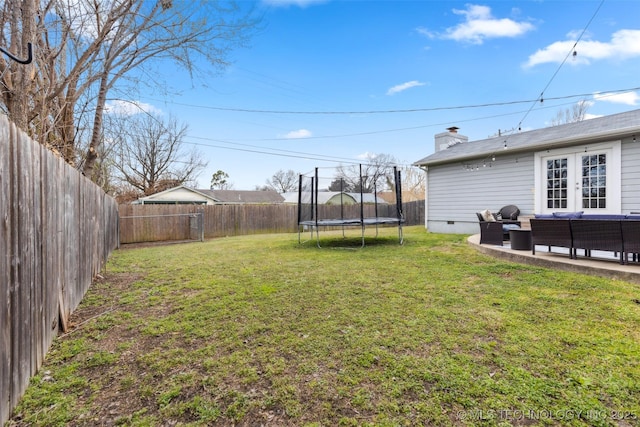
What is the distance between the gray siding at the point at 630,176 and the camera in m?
6.23

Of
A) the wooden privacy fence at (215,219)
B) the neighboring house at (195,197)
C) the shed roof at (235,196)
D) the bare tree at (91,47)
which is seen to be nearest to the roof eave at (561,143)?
the bare tree at (91,47)

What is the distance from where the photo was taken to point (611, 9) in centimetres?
608

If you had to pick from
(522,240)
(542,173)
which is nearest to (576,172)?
(542,173)

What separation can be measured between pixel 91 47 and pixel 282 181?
4083 centimetres

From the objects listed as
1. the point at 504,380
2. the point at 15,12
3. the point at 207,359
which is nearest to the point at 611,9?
the point at 504,380

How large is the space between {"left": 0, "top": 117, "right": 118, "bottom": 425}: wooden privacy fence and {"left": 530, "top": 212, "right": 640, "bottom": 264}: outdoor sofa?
5855mm

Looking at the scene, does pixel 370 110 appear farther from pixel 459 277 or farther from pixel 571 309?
pixel 571 309

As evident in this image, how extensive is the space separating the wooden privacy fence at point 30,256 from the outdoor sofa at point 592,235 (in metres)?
5.85

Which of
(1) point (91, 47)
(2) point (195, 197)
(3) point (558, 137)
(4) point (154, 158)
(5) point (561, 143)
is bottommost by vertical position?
(2) point (195, 197)

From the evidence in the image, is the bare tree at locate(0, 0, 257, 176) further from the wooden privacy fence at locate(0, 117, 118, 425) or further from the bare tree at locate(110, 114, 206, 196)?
the bare tree at locate(110, 114, 206, 196)

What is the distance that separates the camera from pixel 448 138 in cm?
1181

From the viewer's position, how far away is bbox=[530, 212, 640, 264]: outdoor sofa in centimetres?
382

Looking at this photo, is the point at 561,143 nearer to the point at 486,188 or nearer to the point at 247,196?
the point at 486,188

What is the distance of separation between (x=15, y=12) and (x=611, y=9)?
9.93m
